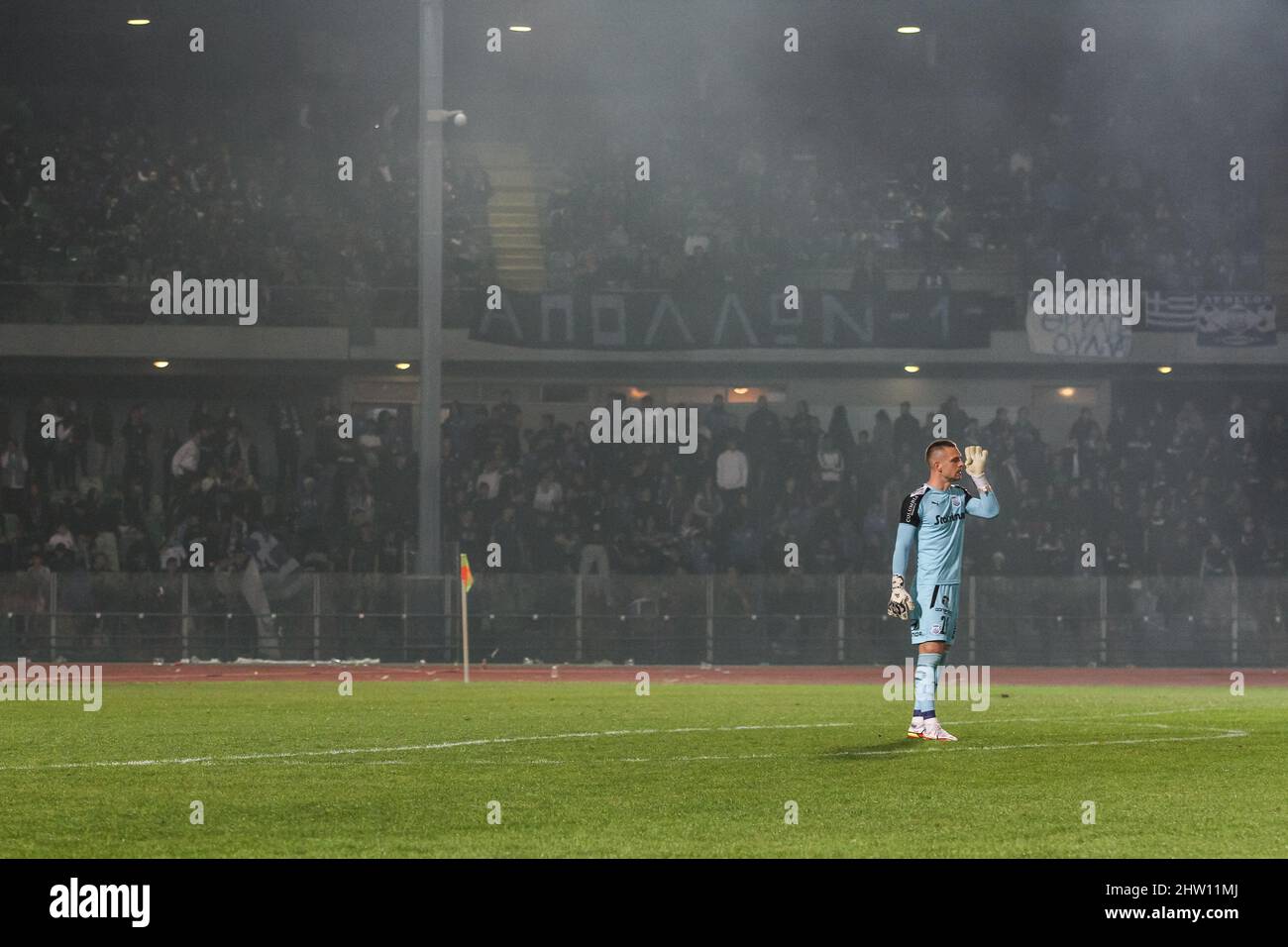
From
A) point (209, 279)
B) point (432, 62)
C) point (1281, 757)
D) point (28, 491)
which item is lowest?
point (1281, 757)

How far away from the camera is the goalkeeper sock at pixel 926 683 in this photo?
42.1ft

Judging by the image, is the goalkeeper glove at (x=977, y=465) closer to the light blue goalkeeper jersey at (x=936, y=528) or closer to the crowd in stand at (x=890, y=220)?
the light blue goalkeeper jersey at (x=936, y=528)

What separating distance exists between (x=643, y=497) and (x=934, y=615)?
715 inches

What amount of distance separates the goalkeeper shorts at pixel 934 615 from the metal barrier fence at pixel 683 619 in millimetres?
15158

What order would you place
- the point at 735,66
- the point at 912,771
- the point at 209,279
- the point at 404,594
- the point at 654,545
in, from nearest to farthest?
the point at 912,771 → the point at 404,594 → the point at 654,545 → the point at 209,279 → the point at 735,66

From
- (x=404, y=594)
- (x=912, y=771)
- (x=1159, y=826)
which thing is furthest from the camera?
(x=404, y=594)

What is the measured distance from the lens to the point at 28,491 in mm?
30984

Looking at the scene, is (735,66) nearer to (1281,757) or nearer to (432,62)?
(432,62)

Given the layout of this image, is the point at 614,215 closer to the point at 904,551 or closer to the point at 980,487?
the point at 904,551

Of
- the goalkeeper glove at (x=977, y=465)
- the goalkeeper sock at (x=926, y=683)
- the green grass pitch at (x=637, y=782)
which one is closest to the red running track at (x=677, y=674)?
the green grass pitch at (x=637, y=782)

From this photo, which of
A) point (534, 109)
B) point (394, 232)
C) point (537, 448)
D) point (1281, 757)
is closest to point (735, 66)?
point (534, 109)

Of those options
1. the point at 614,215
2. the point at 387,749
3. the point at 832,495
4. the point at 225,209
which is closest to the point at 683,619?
the point at 832,495

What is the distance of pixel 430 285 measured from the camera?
2969 cm

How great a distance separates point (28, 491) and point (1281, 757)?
23.4 metres
